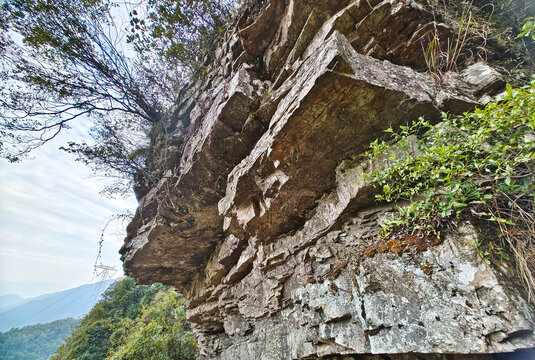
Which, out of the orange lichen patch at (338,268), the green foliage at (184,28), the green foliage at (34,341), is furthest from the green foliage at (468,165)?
the green foliage at (34,341)

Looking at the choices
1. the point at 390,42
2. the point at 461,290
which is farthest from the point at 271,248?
the point at 390,42

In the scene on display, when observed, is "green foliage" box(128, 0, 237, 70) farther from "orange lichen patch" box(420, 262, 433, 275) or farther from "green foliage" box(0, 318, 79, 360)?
"green foliage" box(0, 318, 79, 360)

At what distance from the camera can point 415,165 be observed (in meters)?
2.64

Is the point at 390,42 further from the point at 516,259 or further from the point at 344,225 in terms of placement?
the point at 516,259

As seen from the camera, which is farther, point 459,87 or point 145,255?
point 145,255

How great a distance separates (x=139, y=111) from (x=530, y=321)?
33.6ft

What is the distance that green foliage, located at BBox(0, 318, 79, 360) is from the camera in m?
54.6

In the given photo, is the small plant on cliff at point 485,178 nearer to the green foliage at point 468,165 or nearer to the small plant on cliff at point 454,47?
the green foliage at point 468,165

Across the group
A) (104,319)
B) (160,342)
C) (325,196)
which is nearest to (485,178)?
(325,196)

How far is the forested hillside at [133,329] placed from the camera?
9898 millimetres

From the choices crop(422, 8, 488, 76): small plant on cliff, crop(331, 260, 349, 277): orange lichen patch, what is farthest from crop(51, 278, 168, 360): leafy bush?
crop(422, 8, 488, 76): small plant on cliff

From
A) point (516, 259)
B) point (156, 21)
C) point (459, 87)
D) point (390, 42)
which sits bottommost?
point (516, 259)

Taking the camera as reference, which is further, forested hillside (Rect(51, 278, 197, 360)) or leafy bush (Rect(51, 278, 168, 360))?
leafy bush (Rect(51, 278, 168, 360))

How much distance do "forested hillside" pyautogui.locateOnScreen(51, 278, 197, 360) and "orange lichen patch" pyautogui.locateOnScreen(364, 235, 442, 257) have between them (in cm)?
1205
